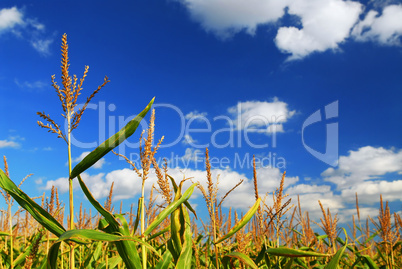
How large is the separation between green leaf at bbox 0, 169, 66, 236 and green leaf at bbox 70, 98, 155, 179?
0.32m

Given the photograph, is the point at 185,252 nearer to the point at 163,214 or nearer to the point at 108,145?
the point at 163,214

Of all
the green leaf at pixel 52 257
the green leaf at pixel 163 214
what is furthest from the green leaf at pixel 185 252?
the green leaf at pixel 52 257

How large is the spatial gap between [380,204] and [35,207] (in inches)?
184

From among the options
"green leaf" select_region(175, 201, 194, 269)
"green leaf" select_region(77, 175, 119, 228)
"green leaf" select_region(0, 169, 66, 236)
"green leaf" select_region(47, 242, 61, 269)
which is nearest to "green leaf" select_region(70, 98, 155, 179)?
"green leaf" select_region(77, 175, 119, 228)

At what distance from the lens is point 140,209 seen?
1.92 metres

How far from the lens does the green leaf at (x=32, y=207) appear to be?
1.72 meters

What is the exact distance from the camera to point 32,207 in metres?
1.74

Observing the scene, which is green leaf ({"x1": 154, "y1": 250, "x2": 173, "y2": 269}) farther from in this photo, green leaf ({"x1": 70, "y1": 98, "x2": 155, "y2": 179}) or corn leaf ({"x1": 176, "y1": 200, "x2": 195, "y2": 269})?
green leaf ({"x1": 70, "y1": 98, "x2": 155, "y2": 179})

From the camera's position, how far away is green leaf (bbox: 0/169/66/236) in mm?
1725

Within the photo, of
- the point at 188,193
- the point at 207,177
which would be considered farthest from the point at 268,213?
the point at 188,193

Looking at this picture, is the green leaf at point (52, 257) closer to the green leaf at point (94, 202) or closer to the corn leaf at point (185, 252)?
the green leaf at point (94, 202)

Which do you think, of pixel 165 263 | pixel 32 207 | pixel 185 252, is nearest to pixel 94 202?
pixel 32 207

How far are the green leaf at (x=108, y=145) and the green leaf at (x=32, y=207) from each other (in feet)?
1.04

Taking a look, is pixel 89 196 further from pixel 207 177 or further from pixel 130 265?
pixel 207 177
